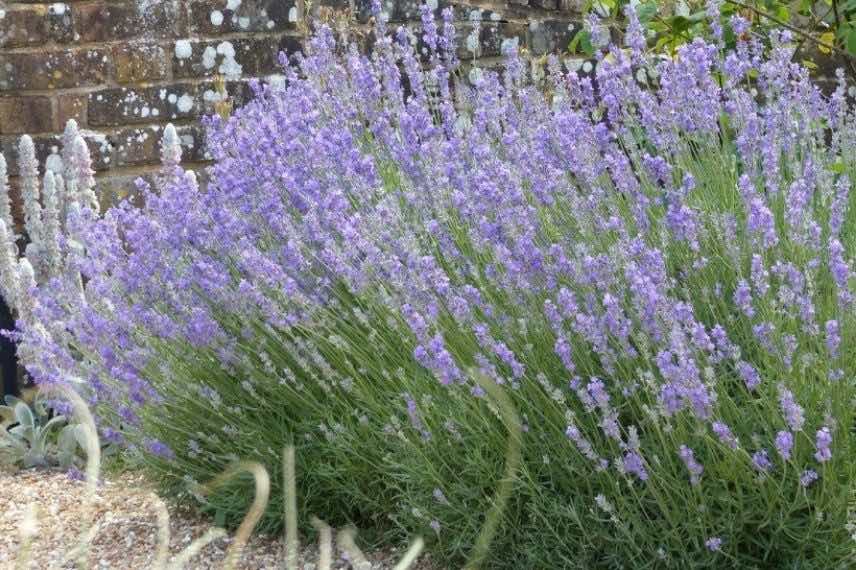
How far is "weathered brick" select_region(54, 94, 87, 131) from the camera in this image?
208 inches

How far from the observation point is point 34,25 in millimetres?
5195

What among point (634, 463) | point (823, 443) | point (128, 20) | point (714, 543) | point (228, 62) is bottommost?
point (714, 543)

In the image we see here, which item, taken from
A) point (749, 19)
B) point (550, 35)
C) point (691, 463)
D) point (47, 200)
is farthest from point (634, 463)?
point (550, 35)

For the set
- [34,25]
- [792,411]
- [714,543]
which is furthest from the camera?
[34,25]

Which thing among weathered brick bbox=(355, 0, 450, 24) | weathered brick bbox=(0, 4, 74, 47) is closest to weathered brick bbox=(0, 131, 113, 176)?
weathered brick bbox=(0, 4, 74, 47)

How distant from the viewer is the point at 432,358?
2875mm

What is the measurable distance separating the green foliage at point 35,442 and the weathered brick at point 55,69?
4.13ft

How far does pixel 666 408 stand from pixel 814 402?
0.31m

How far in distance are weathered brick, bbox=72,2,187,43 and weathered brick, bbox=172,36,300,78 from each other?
4.2 inches

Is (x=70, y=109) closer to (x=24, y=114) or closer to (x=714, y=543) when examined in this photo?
(x=24, y=114)

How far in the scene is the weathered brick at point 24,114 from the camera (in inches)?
205

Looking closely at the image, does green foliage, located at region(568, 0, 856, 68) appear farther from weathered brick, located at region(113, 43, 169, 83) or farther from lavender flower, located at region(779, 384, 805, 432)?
lavender flower, located at region(779, 384, 805, 432)

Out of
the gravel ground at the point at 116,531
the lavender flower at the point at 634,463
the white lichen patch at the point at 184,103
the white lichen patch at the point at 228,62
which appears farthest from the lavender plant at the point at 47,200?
the lavender flower at the point at 634,463

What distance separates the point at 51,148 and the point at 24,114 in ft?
0.54
